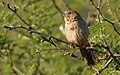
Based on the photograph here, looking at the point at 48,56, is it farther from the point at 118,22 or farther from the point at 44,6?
the point at 118,22

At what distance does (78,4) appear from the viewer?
10.1 m

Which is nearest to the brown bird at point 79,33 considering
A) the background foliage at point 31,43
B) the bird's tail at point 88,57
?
the bird's tail at point 88,57

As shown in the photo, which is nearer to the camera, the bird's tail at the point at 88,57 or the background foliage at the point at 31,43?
the bird's tail at the point at 88,57

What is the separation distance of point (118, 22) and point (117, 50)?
733mm

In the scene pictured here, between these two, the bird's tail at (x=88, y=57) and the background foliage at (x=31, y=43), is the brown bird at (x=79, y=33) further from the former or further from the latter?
the background foliage at (x=31, y=43)

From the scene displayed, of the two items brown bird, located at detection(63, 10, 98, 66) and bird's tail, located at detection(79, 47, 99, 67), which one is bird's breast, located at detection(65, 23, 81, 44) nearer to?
brown bird, located at detection(63, 10, 98, 66)

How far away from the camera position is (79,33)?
541 centimetres

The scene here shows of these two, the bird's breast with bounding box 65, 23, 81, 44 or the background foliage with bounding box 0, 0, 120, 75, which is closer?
the bird's breast with bounding box 65, 23, 81, 44

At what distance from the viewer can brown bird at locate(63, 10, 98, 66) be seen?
5387 mm

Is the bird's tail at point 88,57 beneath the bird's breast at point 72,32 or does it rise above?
beneath

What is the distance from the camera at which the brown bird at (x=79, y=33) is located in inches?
212

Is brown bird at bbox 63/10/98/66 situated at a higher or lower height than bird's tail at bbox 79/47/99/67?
higher

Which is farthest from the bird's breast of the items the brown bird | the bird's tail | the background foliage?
the background foliage

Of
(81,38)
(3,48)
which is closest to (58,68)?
(3,48)
